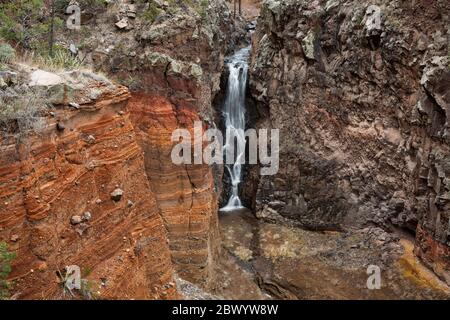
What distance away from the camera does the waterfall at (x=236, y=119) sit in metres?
27.3

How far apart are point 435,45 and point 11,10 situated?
18.0 meters

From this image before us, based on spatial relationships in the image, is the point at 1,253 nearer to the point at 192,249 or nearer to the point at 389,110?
the point at 192,249

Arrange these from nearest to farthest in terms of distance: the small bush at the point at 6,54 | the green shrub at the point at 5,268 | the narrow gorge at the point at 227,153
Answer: the green shrub at the point at 5,268, the narrow gorge at the point at 227,153, the small bush at the point at 6,54

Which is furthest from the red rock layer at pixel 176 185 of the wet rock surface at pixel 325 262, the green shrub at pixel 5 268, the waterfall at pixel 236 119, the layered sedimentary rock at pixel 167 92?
the green shrub at pixel 5 268

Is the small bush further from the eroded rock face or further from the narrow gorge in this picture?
the eroded rock face

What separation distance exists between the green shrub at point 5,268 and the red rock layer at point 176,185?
10.3 meters

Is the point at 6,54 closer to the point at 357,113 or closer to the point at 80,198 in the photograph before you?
the point at 80,198

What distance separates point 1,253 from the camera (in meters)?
6.88

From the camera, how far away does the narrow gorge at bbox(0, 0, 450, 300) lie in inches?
327

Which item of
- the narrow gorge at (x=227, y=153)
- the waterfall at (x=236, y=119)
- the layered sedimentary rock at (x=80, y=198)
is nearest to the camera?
the layered sedimentary rock at (x=80, y=198)

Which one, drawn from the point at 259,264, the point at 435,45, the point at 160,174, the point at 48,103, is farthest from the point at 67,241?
the point at 435,45

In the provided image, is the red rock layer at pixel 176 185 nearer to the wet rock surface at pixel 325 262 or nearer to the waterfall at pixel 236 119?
the wet rock surface at pixel 325 262

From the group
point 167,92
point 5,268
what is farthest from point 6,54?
point 167,92

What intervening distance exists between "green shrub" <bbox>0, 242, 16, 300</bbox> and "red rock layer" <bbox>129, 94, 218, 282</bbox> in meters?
10.3
